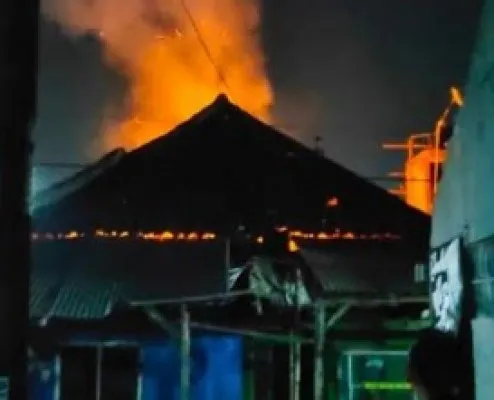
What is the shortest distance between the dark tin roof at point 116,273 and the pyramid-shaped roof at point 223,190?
443 millimetres

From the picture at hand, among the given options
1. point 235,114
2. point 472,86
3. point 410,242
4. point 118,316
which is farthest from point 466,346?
point 235,114

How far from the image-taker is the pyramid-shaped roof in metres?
18.2

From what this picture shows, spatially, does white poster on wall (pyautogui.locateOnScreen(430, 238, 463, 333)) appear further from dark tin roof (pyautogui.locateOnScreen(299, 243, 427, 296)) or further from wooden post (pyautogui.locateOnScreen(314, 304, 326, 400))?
dark tin roof (pyautogui.locateOnScreen(299, 243, 427, 296))

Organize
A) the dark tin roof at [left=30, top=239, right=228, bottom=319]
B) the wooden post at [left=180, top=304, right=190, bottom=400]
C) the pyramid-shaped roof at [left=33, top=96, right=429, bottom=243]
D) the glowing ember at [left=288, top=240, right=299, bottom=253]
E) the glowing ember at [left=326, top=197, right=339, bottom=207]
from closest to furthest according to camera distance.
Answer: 1. the wooden post at [left=180, top=304, right=190, bottom=400]
2. the dark tin roof at [left=30, top=239, right=228, bottom=319]
3. the glowing ember at [left=288, top=240, right=299, bottom=253]
4. the pyramid-shaped roof at [left=33, top=96, right=429, bottom=243]
5. the glowing ember at [left=326, top=197, right=339, bottom=207]

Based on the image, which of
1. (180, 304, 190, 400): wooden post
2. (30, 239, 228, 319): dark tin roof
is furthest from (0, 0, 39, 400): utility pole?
(30, 239, 228, 319): dark tin roof

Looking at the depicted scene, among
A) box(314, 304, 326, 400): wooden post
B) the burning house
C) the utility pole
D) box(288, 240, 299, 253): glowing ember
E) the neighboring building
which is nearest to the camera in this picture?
the utility pole

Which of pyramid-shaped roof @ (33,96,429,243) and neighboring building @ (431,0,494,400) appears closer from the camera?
neighboring building @ (431,0,494,400)

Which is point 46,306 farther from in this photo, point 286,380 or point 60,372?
point 286,380

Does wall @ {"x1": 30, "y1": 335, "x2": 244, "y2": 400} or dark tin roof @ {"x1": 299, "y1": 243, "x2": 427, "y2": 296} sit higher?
dark tin roof @ {"x1": 299, "y1": 243, "x2": 427, "y2": 296}

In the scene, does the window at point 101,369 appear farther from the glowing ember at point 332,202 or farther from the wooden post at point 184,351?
the glowing ember at point 332,202

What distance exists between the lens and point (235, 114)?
811 inches

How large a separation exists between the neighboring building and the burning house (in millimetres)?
3540

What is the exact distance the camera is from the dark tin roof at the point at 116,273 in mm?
15734

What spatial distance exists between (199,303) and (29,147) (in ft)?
32.8
